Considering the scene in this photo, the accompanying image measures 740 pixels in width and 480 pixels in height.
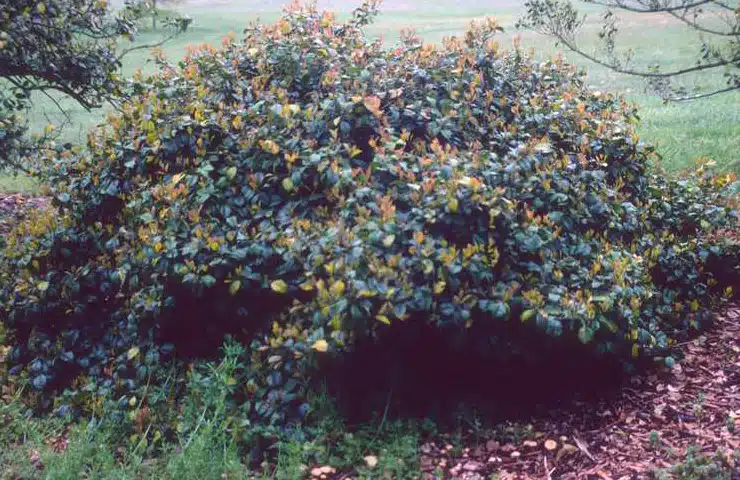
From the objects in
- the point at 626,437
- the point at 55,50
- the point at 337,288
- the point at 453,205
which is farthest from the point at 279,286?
the point at 55,50

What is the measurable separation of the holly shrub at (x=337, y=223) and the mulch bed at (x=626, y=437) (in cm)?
28

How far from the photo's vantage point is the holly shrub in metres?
3.87

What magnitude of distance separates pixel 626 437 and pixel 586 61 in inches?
617

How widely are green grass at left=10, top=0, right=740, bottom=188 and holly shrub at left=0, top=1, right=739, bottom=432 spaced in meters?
1.27

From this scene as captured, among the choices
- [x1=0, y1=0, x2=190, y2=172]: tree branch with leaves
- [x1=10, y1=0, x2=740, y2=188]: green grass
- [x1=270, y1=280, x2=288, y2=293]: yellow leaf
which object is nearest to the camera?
[x1=270, y1=280, x2=288, y2=293]: yellow leaf

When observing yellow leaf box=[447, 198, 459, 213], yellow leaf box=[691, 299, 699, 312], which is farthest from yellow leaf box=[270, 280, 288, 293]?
yellow leaf box=[691, 299, 699, 312]

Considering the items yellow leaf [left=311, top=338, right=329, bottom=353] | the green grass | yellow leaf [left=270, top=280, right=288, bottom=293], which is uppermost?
yellow leaf [left=270, top=280, right=288, bottom=293]

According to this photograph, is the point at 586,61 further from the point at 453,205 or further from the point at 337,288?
the point at 337,288

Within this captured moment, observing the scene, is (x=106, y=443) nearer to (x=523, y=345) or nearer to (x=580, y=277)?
(x=523, y=345)

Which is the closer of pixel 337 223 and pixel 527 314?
pixel 527 314

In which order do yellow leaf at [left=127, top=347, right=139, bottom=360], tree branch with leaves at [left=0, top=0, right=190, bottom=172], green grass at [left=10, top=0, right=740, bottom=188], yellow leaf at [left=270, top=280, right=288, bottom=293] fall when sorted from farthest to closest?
green grass at [left=10, top=0, right=740, bottom=188], tree branch with leaves at [left=0, top=0, right=190, bottom=172], yellow leaf at [left=127, top=347, right=139, bottom=360], yellow leaf at [left=270, top=280, right=288, bottom=293]

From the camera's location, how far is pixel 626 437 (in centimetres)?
385

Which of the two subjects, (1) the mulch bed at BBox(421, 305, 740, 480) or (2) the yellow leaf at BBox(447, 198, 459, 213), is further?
(2) the yellow leaf at BBox(447, 198, 459, 213)

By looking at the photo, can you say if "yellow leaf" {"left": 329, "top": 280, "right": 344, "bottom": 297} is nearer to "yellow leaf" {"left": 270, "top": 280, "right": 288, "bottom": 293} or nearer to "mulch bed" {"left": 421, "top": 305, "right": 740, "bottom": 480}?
"yellow leaf" {"left": 270, "top": 280, "right": 288, "bottom": 293}
